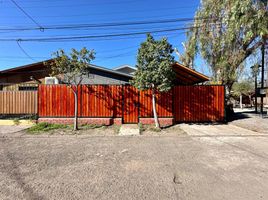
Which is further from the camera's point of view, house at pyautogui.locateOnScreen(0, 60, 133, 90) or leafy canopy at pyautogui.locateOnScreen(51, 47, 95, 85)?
house at pyautogui.locateOnScreen(0, 60, 133, 90)

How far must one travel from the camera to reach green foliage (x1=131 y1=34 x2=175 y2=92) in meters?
8.28

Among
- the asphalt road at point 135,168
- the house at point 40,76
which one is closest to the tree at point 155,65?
the asphalt road at point 135,168

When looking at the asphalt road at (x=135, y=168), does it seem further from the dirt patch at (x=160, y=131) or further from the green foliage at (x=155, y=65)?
the green foliage at (x=155, y=65)

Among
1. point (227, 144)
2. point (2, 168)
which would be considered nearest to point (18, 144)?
point (2, 168)

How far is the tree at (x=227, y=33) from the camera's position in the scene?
997 cm

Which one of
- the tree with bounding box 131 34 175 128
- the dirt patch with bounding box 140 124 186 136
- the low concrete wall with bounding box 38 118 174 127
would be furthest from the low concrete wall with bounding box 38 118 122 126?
the tree with bounding box 131 34 175 128

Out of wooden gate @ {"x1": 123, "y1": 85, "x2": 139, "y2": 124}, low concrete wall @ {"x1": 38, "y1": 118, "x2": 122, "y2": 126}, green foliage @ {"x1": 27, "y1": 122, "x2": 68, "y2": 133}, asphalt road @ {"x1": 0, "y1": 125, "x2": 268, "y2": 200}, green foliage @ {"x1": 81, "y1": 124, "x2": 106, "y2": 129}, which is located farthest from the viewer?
wooden gate @ {"x1": 123, "y1": 85, "x2": 139, "y2": 124}

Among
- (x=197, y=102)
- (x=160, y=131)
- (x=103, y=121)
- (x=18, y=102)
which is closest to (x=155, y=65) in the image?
(x=160, y=131)

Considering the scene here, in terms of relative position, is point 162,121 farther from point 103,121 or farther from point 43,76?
point 43,76

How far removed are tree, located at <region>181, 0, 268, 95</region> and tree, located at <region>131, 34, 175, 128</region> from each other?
502 cm

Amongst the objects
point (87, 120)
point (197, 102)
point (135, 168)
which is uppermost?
point (197, 102)

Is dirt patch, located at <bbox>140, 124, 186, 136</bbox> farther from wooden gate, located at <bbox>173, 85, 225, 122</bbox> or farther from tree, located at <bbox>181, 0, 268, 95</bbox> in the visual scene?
tree, located at <bbox>181, 0, 268, 95</bbox>

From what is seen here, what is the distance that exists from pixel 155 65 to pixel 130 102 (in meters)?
2.60

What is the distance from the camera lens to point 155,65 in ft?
27.6
